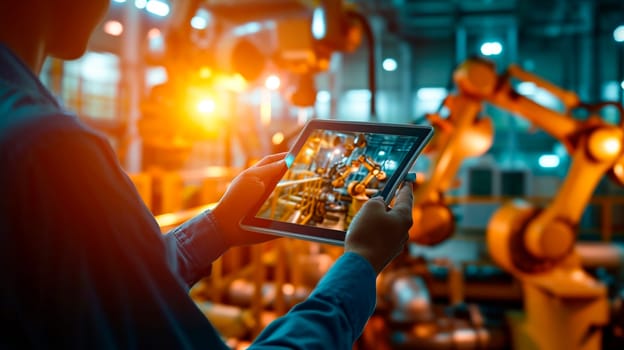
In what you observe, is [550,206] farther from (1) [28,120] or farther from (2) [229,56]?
(1) [28,120]

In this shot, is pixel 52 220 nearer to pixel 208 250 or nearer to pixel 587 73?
pixel 208 250

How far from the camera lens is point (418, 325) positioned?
4.29 metres

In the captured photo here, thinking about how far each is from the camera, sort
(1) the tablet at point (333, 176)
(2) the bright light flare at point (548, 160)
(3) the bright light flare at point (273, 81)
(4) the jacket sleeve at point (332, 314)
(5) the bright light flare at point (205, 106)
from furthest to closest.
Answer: (2) the bright light flare at point (548, 160) < (3) the bright light flare at point (273, 81) < (5) the bright light flare at point (205, 106) < (1) the tablet at point (333, 176) < (4) the jacket sleeve at point (332, 314)

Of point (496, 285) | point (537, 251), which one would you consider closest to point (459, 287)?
point (496, 285)

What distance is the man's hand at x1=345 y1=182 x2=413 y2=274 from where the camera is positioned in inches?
32.1

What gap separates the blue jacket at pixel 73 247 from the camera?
55 centimetres

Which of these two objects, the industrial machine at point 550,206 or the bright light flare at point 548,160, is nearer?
the industrial machine at point 550,206

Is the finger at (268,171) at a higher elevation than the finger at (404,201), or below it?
higher

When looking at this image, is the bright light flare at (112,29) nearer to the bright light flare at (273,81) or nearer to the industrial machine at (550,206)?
the bright light flare at (273,81)

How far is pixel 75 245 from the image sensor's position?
572 millimetres

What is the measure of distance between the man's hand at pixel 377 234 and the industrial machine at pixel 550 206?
2.61 m

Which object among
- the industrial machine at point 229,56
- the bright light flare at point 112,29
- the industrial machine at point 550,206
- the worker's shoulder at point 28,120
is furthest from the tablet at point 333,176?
the bright light flare at point 112,29

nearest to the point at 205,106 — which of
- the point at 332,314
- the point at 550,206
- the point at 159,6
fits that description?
the point at 159,6

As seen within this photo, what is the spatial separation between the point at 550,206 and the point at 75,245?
3.77 meters
